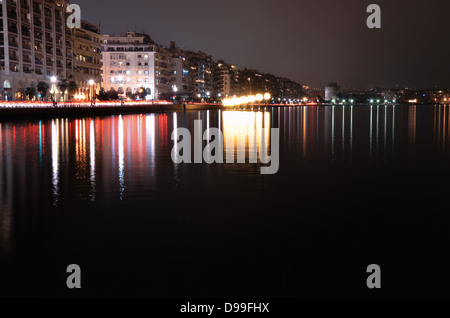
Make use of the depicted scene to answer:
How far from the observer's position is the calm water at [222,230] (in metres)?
6.02

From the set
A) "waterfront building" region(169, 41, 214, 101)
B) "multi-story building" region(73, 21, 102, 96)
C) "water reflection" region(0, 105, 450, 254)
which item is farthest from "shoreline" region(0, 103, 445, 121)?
"waterfront building" region(169, 41, 214, 101)

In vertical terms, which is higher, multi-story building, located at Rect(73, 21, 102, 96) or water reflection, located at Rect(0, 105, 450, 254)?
multi-story building, located at Rect(73, 21, 102, 96)

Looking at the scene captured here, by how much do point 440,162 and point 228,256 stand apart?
13620mm

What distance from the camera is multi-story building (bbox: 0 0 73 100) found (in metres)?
74.8

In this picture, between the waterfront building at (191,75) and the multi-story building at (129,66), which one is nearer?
the multi-story building at (129,66)

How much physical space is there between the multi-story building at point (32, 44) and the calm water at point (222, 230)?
66.4m

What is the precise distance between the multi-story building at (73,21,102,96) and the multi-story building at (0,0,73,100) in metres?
5.25

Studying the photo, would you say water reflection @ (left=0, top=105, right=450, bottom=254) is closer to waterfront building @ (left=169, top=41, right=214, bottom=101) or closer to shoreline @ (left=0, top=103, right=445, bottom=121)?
shoreline @ (left=0, top=103, right=445, bottom=121)

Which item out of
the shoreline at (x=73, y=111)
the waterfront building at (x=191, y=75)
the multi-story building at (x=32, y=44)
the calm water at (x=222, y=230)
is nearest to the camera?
the calm water at (x=222, y=230)

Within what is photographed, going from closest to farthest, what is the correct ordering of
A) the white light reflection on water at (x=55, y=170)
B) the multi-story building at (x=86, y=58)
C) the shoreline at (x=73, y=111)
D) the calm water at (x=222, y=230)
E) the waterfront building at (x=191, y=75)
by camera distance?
the calm water at (x=222, y=230), the white light reflection on water at (x=55, y=170), the shoreline at (x=73, y=111), the multi-story building at (x=86, y=58), the waterfront building at (x=191, y=75)

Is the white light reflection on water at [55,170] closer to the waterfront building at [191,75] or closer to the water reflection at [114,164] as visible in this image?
the water reflection at [114,164]

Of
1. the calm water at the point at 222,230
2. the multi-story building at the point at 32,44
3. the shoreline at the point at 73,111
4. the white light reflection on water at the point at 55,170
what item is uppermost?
the multi-story building at the point at 32,44

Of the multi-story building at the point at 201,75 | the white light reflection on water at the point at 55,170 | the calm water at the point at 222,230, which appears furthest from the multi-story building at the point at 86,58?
the calm water at the point at 222,230

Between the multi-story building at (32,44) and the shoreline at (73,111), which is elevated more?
the multi-story building at (32,44)
